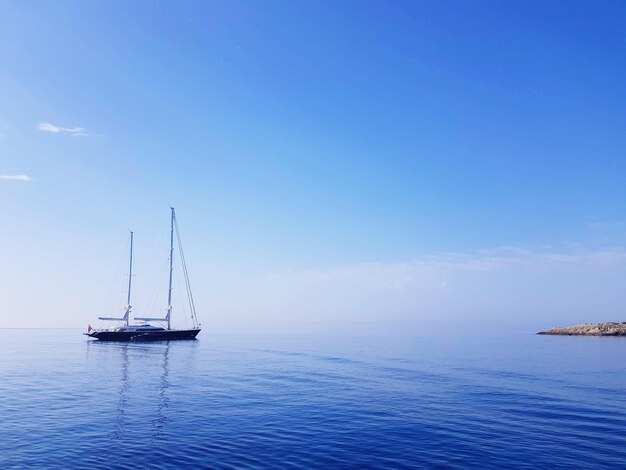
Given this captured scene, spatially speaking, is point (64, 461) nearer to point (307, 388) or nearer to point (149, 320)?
point (307, 388)

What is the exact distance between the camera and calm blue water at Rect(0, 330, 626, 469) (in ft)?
82.8

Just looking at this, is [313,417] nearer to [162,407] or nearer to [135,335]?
[162,407]

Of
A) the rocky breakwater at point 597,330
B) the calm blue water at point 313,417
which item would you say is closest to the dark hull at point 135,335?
the calm blue water at point 313,417

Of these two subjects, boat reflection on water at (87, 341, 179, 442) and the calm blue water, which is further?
boat reflection on water at (87, 341, 179, 442)

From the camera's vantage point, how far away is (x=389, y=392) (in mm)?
46562

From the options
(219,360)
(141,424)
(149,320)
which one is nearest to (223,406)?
(141,424)

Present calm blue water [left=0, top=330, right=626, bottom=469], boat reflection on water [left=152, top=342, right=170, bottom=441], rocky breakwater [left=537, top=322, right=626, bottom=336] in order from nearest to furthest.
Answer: calm blue water [left=0, top=330, right=626, bottom=469], boat reflection on water [left=152, top=342, right=170, bottom=441], rocky breakwater [left=537, top=322, right=626, bottom=336]

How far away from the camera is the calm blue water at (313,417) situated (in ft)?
82.8

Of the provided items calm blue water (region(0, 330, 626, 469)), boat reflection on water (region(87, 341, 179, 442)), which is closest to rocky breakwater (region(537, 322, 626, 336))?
calm blue water (region(0, 330, 626, 469))

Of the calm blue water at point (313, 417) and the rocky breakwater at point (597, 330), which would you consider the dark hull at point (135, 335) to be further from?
→ the rocky breakwater at point (597, 330)

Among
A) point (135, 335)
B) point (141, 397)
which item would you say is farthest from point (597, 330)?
point (141, 397)

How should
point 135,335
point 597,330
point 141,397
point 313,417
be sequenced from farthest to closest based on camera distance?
point 597,330
point 135,335
point 141,397
point 313,417

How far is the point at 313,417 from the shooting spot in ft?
115

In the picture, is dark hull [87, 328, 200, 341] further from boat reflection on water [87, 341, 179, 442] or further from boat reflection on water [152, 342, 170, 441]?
boat reflection on water [152, 342, 170, 441]
